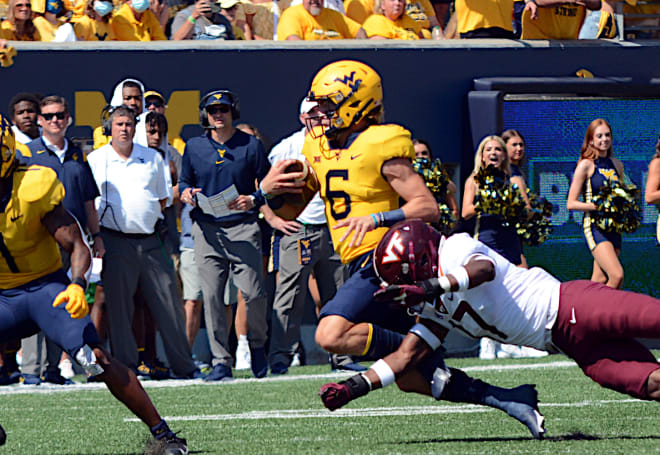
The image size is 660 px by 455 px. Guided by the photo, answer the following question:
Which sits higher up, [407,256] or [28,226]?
[28,226]

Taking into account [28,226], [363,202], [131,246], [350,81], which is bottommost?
[131,246]

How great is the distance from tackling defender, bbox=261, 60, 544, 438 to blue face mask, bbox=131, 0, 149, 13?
4588mm

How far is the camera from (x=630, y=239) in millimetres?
11211

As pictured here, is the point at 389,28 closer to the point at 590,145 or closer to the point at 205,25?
the point at 205,25

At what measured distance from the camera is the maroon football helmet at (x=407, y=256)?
18.9ft

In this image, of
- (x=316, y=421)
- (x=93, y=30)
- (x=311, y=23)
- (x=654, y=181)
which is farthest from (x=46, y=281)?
(x=654, y=181)

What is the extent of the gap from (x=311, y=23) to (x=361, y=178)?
501cm

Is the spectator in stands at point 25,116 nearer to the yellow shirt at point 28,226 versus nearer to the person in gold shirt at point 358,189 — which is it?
the person in gold shirt at point 358,189

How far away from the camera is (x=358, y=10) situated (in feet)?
40.3

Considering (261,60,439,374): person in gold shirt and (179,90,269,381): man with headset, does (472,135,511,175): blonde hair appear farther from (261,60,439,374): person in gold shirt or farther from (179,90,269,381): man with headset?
(261,60,439,374): person in gold shirt

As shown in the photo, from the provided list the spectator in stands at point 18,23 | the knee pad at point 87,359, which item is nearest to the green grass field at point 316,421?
the knee pad at point 87,359

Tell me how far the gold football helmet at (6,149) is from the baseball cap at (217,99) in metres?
3.79

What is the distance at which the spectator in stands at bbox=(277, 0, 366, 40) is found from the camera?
1138 centimetres

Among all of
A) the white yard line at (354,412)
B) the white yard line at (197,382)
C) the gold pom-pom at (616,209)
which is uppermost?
the gold pom-pom at (616,209)
